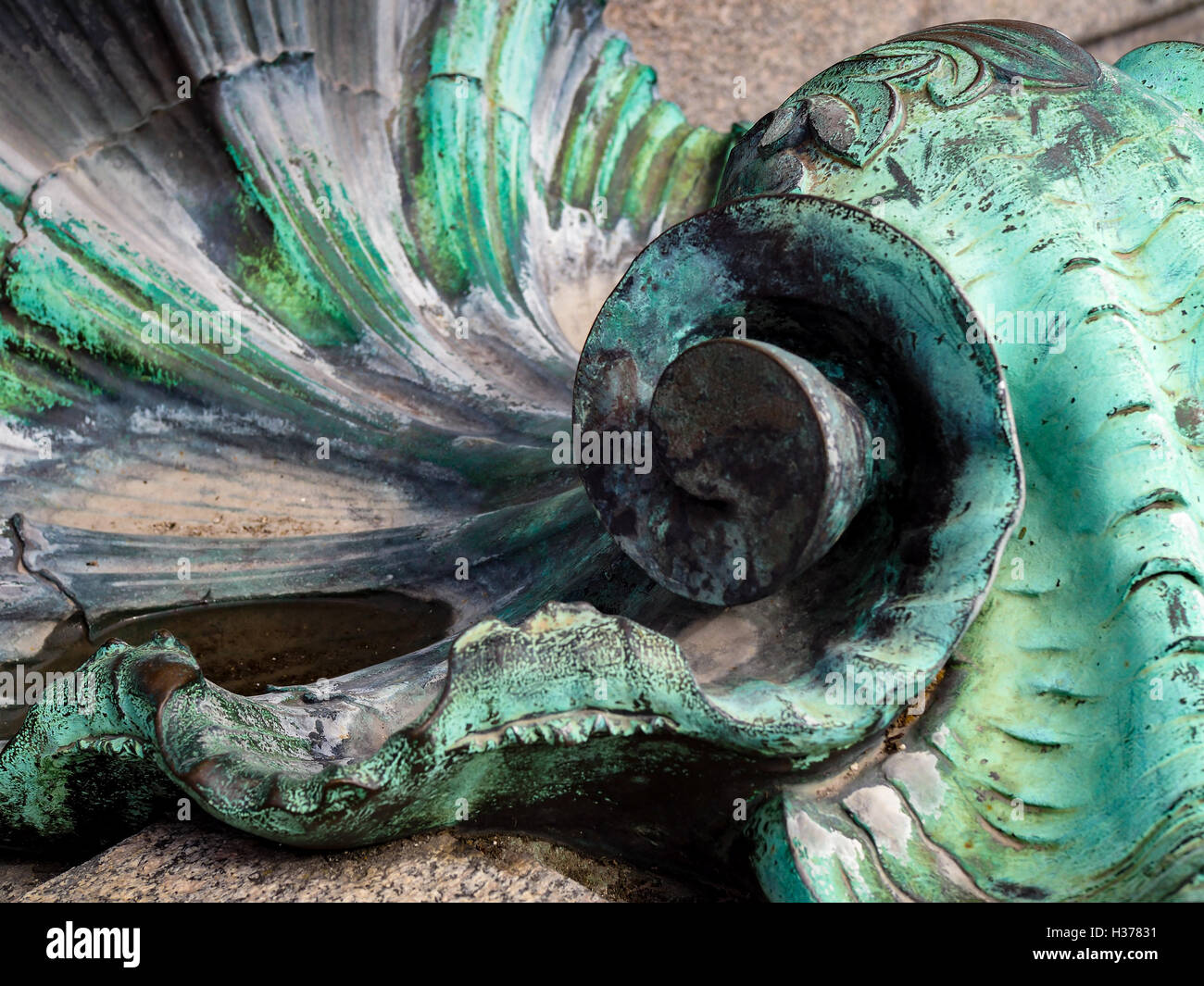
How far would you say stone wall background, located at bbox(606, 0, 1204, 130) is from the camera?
2.29m

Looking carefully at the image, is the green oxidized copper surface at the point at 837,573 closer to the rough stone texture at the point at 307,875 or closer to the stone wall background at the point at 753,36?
the rough stone texture at the point at 307,875

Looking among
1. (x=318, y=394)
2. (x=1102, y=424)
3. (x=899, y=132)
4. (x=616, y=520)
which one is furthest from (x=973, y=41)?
(x=318, y=394)

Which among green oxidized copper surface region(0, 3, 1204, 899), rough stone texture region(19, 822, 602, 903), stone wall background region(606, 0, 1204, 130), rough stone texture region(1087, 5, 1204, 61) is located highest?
rough stone texture region(1087, 5, 1204, 61)

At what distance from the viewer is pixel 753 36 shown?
2.37 m

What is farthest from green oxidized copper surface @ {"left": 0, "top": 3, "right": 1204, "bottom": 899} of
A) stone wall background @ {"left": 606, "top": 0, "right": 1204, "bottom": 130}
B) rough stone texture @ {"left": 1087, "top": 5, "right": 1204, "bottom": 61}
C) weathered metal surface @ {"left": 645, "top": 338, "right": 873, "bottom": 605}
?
rough stone texture @ {"left": 1087, "top": 5, "right": 1204, "bottom": 61}

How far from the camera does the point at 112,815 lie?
978 mm

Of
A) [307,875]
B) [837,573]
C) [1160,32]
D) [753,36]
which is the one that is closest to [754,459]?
[837,573]

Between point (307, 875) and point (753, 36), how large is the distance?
196 centimetres

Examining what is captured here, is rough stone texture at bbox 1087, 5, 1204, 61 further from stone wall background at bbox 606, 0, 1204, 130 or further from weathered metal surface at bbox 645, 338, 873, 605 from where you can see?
weathered metal surface at bbox 645, 338, 873, 605

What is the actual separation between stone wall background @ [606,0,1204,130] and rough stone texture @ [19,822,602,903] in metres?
1.68

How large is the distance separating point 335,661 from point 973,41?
80cm

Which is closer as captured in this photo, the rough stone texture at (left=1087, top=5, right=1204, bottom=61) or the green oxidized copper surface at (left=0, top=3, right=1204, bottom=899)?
the green oxidized copper surface at (left=0, top=3, right=1204, bottom=899)

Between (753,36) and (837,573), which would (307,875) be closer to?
(837,573)

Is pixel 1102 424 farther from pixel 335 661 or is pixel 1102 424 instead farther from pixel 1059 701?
pixel 335 661
